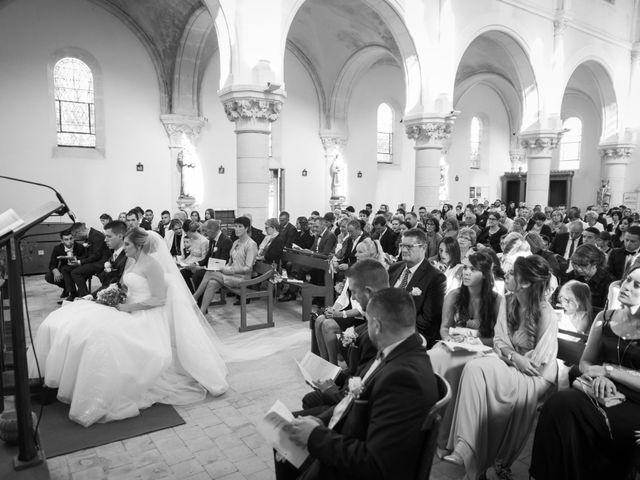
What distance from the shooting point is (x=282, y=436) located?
215 cm

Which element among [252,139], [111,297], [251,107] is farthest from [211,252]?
[111,297]

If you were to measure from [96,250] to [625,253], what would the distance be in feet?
26.4

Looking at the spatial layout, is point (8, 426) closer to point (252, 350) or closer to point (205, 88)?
point (252, 350)

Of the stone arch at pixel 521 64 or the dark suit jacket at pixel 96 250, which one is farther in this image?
the stone arch at pixel 521 64

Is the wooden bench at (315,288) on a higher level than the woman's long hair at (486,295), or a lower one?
lower

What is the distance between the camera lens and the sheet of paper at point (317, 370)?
10.5ft

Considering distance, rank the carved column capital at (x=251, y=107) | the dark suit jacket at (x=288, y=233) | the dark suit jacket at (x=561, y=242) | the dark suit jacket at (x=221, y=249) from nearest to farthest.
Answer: the dark suit jacket at (x=221, y=249)
the dark suit jacket at (x=561, y=242)
the carved column capital at (x=251, y=107)
the dark suit jacket at (x=288, y=233)

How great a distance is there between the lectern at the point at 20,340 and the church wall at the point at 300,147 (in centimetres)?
1387

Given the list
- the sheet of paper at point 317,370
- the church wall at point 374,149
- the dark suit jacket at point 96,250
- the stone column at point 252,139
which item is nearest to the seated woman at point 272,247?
the stone column at point 252,139

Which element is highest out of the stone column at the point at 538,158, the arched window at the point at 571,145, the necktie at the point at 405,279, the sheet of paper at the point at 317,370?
the arched window at the point at 571,145

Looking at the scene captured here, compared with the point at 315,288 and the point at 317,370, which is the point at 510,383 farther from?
the point at 315,288

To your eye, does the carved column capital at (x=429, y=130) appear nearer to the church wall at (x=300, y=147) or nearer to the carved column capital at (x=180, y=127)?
the church wall at (x=300, y=147)

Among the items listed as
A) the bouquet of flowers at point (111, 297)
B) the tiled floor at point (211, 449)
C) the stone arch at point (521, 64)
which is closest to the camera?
the tiled floor at point (211, 449)

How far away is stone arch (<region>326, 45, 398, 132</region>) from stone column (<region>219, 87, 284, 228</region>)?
8031mm
